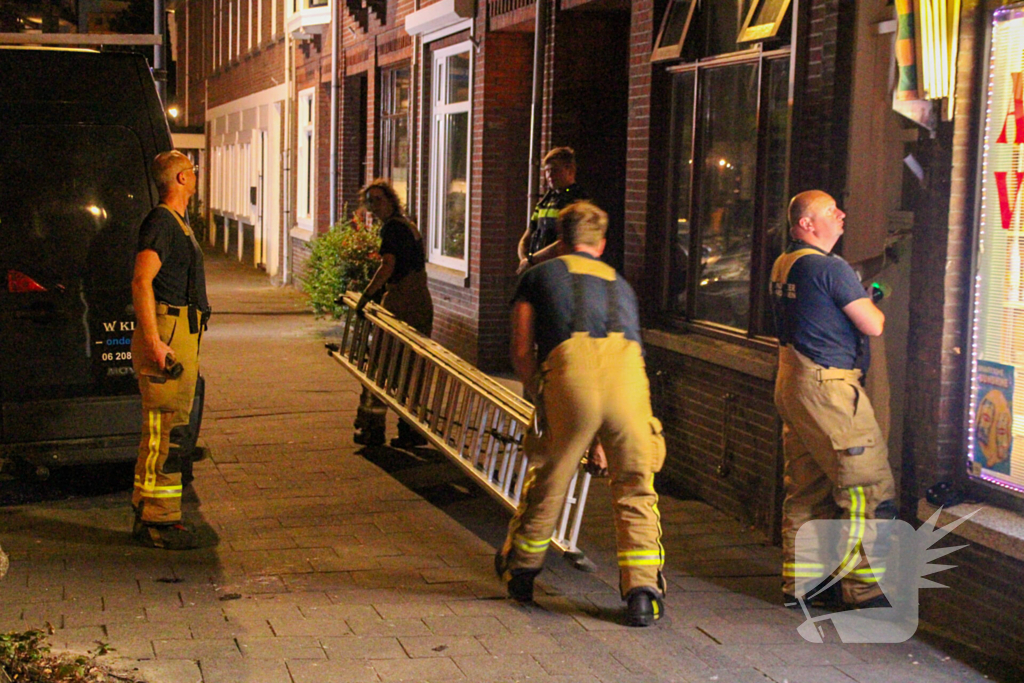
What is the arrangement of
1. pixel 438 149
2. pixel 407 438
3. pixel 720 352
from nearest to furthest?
pixel 720 352
pixel 407 438
pixel 438 149

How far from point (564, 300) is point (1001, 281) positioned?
6.01 ft

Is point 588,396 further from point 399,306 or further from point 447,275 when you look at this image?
point 447,275

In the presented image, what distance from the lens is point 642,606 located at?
5.77 meters

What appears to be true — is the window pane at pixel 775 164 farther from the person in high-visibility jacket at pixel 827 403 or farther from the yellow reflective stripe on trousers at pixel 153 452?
the yellow reflective stripe on trousers at pixel 153 452

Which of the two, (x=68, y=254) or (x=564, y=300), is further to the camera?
(x=68, y=254)

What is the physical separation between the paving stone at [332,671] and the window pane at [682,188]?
13.6 ft

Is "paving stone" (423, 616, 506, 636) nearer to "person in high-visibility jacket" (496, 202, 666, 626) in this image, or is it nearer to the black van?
"person in high-visibility jacket" (496, 202, 666, 626)

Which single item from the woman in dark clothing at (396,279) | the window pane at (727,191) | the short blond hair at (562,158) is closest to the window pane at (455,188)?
the woman in dark clothing at (396,279)

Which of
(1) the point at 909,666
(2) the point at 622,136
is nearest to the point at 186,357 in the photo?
(1) the point at 909,666

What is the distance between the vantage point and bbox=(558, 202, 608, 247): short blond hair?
5918 millimetres

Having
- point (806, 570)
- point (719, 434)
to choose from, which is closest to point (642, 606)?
point (806, 570)

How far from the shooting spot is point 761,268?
770 cm

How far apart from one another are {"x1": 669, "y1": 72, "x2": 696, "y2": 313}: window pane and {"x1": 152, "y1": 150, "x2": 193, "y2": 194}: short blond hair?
326 cm

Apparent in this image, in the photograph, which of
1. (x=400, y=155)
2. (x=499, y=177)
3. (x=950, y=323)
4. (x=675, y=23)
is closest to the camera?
(x=950, y=323)
